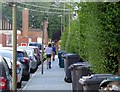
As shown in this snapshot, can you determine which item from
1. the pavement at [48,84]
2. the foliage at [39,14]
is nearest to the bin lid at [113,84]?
the pavement at [48,84]

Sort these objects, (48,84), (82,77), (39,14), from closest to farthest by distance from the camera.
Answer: (82,77) < (48,84) < (39,14)

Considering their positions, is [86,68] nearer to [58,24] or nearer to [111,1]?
[111,1]

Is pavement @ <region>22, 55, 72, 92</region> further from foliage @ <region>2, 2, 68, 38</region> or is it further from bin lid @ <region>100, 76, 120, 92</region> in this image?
foliage @ <region>2, 2, 68, 38</region>

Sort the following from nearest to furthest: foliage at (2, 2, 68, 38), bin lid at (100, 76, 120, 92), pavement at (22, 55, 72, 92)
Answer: bin lid at (100, 76, 120, 92) < pavement at (22, 55, 72, 92) < foliage at (2, 2, 68, 38)

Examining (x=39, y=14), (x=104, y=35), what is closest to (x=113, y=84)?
(x=104, y=35)

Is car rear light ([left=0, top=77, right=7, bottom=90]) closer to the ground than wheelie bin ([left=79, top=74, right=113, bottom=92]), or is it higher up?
closer to the ground

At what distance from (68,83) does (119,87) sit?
442 inches

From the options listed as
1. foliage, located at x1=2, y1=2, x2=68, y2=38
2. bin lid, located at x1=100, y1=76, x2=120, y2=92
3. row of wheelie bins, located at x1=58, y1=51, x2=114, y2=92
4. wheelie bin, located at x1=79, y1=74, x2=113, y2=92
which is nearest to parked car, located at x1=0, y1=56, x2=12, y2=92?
row of wheelie bins, located at x1=58, y1=51, x2=114, y2=92

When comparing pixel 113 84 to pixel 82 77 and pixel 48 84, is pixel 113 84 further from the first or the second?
pixel 48 84

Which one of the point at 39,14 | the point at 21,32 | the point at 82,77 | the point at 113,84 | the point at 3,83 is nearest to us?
the point at 113,84

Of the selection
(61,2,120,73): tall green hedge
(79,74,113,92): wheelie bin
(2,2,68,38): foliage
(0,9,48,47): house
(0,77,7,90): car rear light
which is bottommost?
(0,77,7,90): car rear light

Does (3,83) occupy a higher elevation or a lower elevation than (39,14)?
lower

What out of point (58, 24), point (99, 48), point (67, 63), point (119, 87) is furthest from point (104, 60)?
point (58, 24)

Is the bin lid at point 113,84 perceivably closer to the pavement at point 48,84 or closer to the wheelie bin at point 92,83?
the wheelie bin at point 92,83
